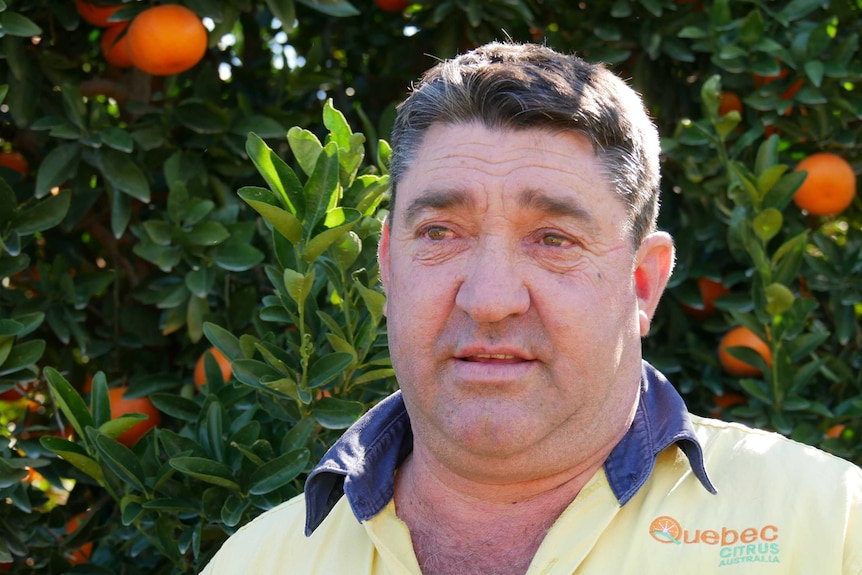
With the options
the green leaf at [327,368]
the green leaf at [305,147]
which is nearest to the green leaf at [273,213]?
the green leaf at [305,147]

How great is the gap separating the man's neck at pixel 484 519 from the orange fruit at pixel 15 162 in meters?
1.52

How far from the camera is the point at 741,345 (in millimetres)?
2793

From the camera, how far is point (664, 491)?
176 centimetres

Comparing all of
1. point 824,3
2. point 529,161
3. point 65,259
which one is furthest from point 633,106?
point 65,259

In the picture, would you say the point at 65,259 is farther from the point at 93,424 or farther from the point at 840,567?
the point at 840,567

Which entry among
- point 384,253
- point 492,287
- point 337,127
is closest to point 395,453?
point 384,253

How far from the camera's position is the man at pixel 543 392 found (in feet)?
5.57

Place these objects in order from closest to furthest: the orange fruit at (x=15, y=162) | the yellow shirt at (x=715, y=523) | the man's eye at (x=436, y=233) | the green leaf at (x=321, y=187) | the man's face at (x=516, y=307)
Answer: the yellow shirt at (x=715, y=523)
the man's face at (x=516, y=307)
the man's eye at (x=436, y=233)
the green leaf at (x=321, y=187)
the orange fruit at (x=15, y=162)

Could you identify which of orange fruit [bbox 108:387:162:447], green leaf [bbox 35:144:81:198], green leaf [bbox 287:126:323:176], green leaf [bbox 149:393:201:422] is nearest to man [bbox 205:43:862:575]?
green leaf [bbox 287:126:323:176]

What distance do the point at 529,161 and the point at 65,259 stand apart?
5.16 ft

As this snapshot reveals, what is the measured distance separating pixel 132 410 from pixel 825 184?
1739mm

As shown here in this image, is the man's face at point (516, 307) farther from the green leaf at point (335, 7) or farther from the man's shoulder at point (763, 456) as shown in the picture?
the green leaf at point (335, 7)

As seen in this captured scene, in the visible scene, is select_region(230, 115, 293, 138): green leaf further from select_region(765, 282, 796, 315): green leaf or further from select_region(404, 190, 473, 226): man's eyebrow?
select_region(765, 282, 796, 315): green leaf

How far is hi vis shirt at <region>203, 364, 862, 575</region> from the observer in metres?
1.64
